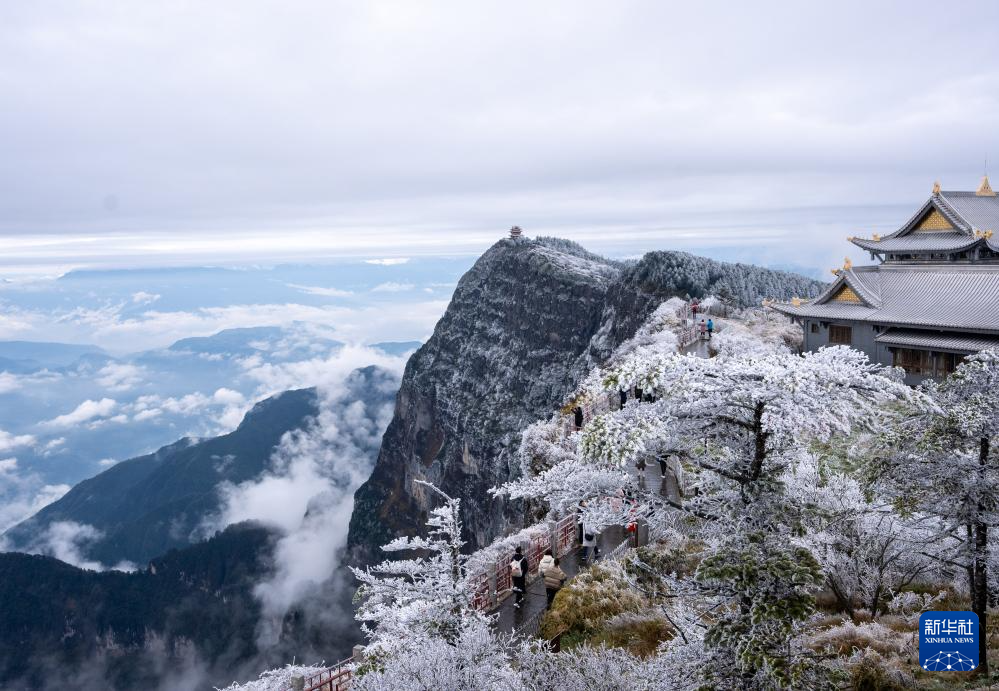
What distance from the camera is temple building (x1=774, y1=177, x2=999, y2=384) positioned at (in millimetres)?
33375

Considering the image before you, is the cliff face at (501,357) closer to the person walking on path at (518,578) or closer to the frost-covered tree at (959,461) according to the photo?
the person walking on path at (518,578)

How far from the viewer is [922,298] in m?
35.7

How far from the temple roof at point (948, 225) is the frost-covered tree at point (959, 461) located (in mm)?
32894

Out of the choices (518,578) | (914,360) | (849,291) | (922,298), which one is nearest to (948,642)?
(518,578)

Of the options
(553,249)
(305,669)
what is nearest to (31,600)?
(553,249)

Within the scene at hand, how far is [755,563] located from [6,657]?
143 m

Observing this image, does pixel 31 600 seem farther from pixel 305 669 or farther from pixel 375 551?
pixel 305 669

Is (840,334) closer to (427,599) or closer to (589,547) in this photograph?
(589,547)

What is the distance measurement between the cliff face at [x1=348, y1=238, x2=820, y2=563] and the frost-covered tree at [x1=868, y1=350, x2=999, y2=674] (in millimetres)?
56028

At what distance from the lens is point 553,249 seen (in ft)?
404

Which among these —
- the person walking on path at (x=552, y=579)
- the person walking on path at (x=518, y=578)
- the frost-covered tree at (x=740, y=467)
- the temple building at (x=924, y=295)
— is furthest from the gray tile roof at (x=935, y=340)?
the frost-covered tree at (x=740, y=467)

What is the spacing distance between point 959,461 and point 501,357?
104 m

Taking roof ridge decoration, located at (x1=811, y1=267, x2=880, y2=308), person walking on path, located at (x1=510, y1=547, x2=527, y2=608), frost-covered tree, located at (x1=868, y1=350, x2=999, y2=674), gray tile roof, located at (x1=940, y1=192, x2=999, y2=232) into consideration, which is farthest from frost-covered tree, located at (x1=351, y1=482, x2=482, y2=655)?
gray tile roof, located at (x1=940, y1=192, x2=999, y2=232)

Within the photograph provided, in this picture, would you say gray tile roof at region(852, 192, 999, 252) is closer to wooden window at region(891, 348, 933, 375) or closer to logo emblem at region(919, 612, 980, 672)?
wooden window at region(891, 348, 933, 375)
